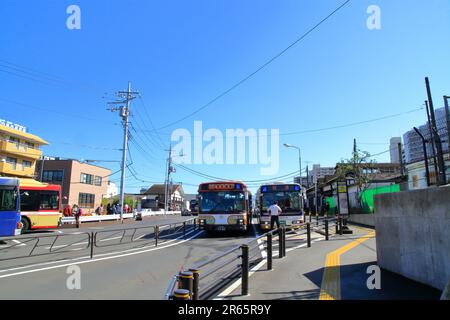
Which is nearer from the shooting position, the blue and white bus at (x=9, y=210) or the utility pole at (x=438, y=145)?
the blue and white bus at (x=9, y=210)

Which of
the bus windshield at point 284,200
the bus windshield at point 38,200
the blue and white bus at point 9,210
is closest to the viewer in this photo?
the blue and white bus at point 9,210

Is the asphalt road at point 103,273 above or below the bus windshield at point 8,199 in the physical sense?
below

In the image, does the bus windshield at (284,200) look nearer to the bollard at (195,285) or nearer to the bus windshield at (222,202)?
the bus windshield at (222,202)

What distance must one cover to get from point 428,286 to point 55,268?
9.31 meters

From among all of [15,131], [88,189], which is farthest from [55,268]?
[88,189]

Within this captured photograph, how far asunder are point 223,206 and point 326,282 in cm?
1144

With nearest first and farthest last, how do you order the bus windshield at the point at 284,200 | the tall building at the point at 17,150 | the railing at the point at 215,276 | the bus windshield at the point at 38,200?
the railing at the point at 215,276 → the bus windshield at the point at 284,200 → the bus windshield at the point at 38,200 → the tall building at the point at 17,150

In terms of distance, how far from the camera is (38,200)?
22875 mm

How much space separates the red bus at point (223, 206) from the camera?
18.2m

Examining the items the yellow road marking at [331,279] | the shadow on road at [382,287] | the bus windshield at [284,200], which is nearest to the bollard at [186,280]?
the yellow road marking at [331,279]

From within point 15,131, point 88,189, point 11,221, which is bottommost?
point 11,221

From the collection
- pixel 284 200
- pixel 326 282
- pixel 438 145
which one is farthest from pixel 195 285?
pixel 438 145

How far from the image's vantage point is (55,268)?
9688 millimetres
